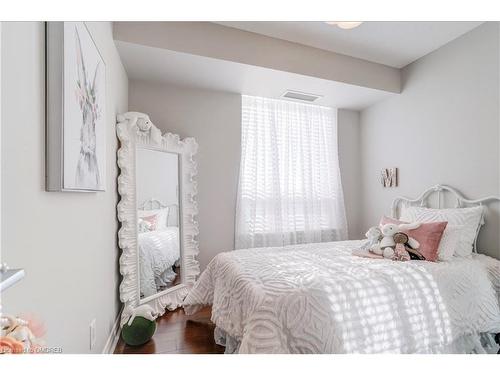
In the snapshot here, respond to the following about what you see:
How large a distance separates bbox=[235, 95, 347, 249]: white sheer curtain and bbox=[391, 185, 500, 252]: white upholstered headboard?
26.6 inches

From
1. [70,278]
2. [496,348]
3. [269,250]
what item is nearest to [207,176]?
[269,250]

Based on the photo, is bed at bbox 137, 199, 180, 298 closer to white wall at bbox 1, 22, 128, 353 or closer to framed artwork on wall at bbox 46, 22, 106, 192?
white wall at bbox 1, 22, 128, 353

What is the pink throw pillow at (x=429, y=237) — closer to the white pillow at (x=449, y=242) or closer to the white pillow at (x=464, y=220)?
the white pillow at (x=449, y=242)

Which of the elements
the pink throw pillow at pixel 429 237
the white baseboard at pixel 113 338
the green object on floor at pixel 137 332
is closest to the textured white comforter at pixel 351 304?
the pink throw pillow at pixel 429 237

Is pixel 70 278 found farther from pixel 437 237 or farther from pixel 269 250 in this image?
pixel 437 237

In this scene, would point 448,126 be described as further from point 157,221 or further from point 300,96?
point 157,221

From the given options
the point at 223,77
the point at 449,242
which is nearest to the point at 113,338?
the point at 223,77

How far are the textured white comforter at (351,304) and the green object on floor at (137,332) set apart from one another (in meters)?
0.56

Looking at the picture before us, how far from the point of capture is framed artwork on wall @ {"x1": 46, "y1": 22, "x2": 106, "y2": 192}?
965mm

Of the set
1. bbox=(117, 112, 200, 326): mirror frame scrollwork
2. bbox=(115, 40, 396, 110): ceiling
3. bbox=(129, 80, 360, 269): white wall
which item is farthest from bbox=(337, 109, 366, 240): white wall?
bbox=(117, 112, 200, 326): mirror frame scrollwork

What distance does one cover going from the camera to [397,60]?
2.91m

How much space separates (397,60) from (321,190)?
1.70 m

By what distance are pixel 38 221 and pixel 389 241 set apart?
2.26 metres

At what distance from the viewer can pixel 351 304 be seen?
1465 millimetres
